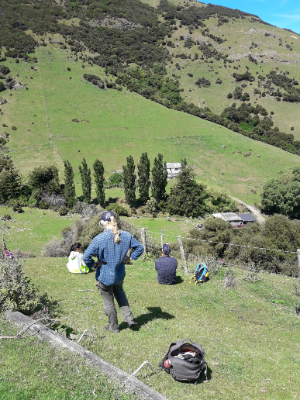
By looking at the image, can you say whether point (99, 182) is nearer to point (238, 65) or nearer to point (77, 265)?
point (77, 265)

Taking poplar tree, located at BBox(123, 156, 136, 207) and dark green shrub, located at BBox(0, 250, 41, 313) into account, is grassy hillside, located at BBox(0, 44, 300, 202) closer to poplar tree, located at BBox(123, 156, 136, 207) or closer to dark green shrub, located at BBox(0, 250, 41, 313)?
poplar tree, located at BBox(123, 156, 136, 207)

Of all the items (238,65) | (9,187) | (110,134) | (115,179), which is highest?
(238,65)

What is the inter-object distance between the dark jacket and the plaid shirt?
4120mm

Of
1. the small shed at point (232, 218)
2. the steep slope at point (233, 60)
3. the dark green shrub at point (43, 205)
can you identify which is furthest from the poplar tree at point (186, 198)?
the steep slope at point (233, 60)

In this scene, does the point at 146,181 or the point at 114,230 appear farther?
the point at 146,181

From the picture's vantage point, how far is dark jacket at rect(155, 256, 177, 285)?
898cm

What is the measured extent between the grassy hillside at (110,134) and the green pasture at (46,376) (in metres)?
56.8

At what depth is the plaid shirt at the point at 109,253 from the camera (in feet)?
15.9

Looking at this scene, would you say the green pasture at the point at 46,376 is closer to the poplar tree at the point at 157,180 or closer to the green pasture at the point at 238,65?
the poplar tree at the point at 157,180

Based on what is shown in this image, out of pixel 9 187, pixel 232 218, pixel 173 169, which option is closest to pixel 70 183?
pixel 9 187

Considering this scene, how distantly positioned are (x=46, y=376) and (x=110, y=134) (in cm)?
7474

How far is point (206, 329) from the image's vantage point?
20.0ft

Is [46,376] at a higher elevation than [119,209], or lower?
higher

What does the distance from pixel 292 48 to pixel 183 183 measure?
156 m
